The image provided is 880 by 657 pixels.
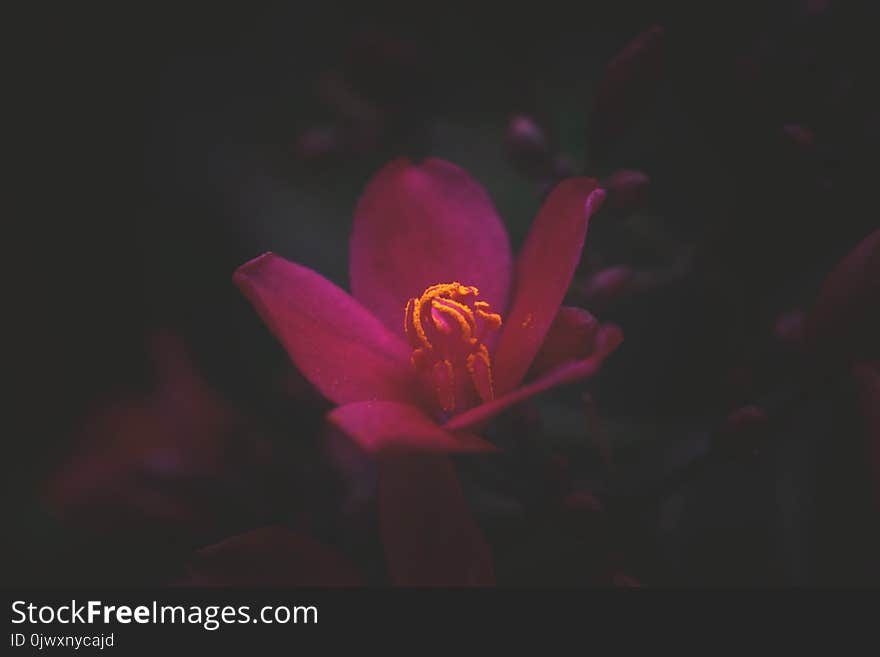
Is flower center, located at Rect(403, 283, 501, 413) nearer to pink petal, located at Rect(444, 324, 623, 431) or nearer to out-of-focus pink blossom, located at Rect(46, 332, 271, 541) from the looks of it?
pink petal, located at Rect(444, 324, 623, 431)

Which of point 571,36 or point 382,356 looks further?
point 571,36

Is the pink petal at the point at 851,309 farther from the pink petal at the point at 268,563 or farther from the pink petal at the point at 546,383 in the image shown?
the pink petal at the point at 268,563

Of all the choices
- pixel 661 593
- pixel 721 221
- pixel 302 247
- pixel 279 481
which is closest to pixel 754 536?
pixel 661 593

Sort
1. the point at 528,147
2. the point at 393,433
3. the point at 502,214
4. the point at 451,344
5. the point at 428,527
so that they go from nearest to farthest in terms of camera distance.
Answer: the point at 393,433 < the point at 428,527 < the point at 451,344 < the point at 528,147 < the point at 502,214

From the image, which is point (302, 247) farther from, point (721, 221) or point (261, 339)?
point (721, 221)

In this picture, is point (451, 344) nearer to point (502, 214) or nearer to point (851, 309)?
point (851, 309)

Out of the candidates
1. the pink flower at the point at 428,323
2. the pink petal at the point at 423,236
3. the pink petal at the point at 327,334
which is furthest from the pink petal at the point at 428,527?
the pink petal at the point at 423,236

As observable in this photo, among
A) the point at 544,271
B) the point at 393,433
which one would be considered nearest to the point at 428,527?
the point at 393,433
